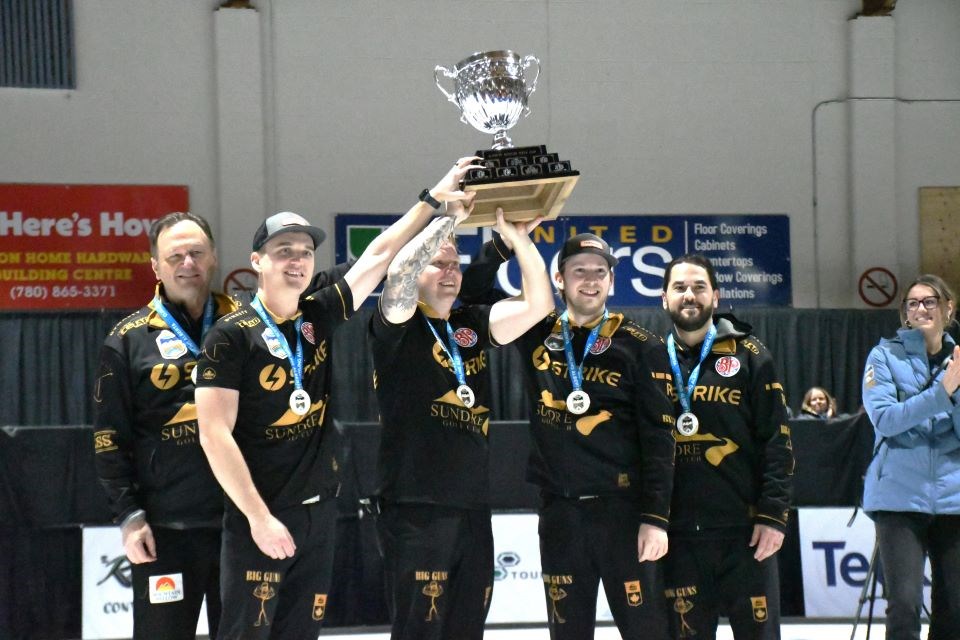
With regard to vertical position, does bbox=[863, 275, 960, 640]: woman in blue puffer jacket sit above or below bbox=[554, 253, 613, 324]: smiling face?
below

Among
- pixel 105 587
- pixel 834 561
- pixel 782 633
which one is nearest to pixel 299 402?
pixel 105 587

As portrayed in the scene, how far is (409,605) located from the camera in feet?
12.6

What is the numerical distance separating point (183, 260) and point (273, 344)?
56 cm

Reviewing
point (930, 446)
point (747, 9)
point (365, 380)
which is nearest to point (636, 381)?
point (930, 446)

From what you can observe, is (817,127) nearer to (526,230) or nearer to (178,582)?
(526,230)

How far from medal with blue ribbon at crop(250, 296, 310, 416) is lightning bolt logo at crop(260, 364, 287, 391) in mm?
40

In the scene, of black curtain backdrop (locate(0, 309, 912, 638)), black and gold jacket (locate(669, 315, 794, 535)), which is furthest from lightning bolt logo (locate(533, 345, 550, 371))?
black curtain backdrop (locate(0, 309, 912, 638))

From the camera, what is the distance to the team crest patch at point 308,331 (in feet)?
12.1

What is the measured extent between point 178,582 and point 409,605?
807mm

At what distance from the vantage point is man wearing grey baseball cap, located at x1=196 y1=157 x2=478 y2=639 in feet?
11.2

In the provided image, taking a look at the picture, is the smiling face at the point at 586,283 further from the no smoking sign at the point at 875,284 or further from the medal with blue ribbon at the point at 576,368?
the no smoking sign at the point at 875,284

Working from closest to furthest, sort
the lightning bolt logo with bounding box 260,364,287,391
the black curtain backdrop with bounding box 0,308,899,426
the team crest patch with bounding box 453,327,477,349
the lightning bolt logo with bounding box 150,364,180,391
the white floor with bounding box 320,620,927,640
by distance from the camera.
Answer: the lightning bolt logo with bounding box 260,364,287,391
the lightning bolt logo with bounding box 150,364,180,391
the team crest patch with bounding box 453,327,477,349
the white floor with bounding box 320,620,927,640
the black curtain backdrop with bounding box 0,308,899,426

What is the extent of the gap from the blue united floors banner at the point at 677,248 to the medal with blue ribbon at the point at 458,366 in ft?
26.2

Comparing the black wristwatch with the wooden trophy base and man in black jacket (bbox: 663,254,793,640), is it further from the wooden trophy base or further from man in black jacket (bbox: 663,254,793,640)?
man in black jacket (bbox: 663,254,793,640)
